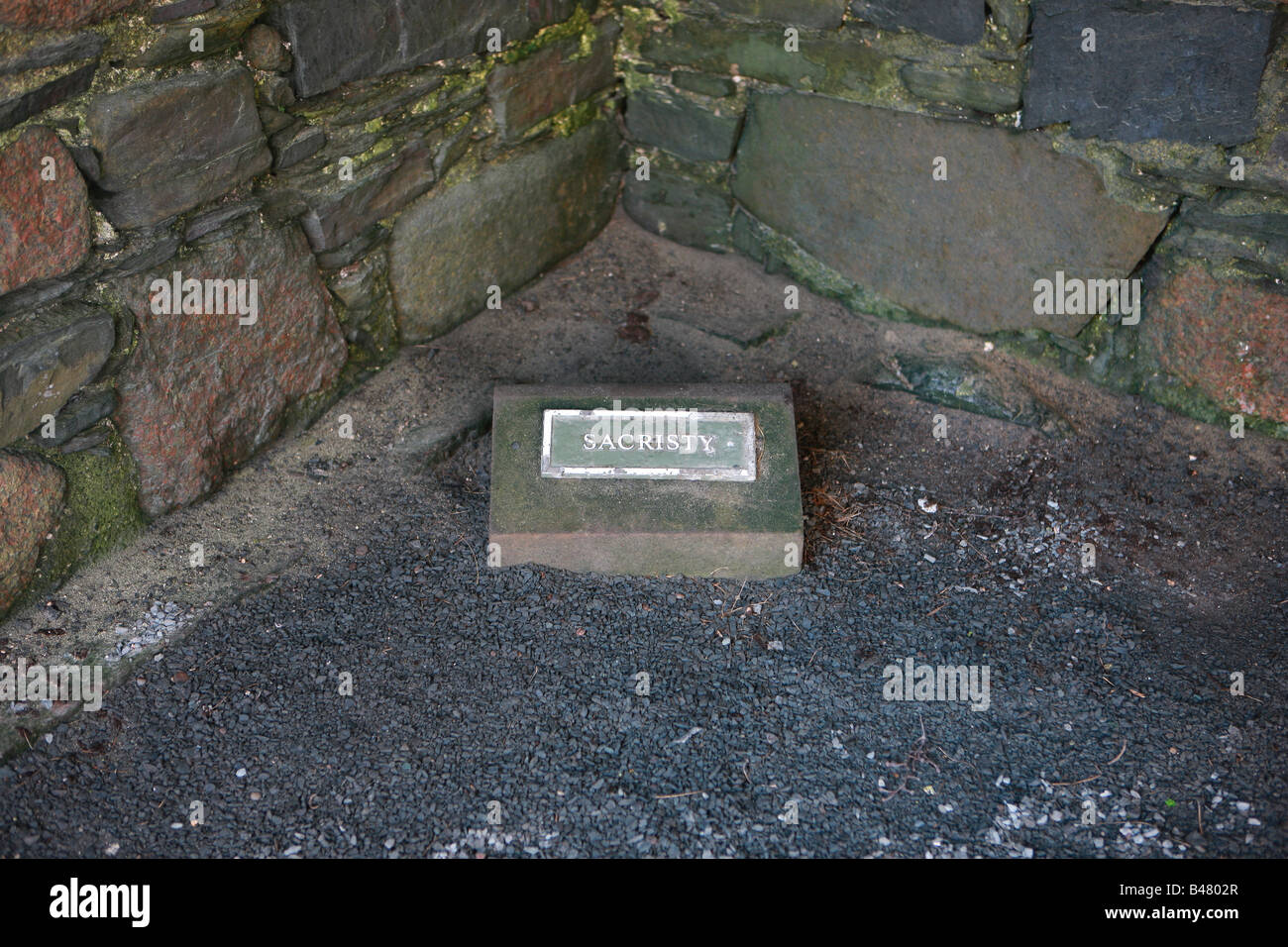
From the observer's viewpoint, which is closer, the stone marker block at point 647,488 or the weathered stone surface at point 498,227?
the stone marker block at point 647,488

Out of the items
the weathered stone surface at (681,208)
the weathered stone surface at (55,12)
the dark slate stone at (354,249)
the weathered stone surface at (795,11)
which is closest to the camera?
the weathered stone surface at (55,12)

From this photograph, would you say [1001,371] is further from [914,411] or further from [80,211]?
[80,211]

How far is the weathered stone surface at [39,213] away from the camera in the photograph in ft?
9.02

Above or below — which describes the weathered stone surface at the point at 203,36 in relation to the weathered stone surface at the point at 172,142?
above

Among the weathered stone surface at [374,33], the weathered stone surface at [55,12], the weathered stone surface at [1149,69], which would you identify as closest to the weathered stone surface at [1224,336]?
the weathered stone surface at [1149,69]

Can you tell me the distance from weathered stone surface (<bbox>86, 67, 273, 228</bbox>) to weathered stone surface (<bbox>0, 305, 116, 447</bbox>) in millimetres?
283

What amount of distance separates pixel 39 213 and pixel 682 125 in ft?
7.92

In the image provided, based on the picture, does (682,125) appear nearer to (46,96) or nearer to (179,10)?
(179,10)

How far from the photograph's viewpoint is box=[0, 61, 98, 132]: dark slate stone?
8.85ft

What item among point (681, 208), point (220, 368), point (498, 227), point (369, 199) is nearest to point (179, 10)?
point (369, 199)

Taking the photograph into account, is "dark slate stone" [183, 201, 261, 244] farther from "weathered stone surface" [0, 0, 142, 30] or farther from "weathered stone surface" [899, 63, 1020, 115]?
"weathered stone surface" [899, 63, 1020, 115]

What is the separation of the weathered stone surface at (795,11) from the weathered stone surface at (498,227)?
72 cm

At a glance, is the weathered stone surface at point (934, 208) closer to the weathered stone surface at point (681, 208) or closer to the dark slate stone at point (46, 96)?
the weathered stone surface at point (681, 208)

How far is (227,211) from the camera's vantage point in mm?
3316
